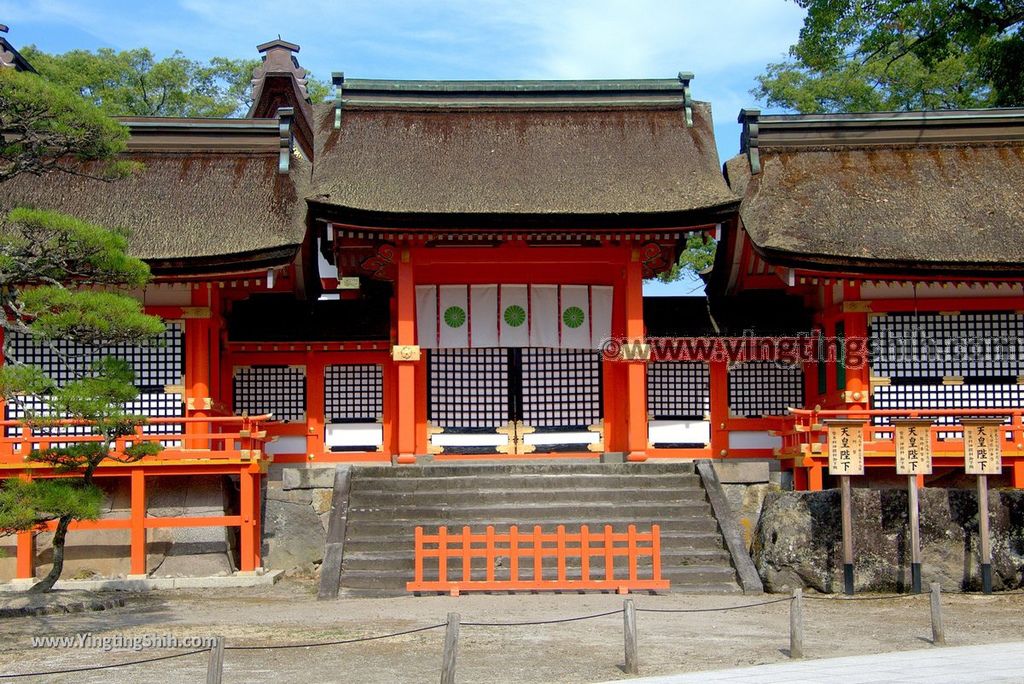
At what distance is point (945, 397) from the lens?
797 inches

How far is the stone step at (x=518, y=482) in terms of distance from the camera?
1853cm

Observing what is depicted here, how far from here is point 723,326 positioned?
69.7 ft

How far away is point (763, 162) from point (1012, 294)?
4878 millimetres

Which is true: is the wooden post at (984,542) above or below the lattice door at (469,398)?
below

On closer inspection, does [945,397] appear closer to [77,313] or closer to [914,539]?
[914,539]

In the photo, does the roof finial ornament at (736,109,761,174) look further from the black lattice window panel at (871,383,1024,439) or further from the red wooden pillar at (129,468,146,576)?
the red wooden pillar at (129,468,146,576)

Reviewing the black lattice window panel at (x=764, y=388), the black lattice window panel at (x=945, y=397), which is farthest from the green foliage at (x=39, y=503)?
the black lattice window panel at (x=945, y=397)

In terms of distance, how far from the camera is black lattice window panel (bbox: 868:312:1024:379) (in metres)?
20.2

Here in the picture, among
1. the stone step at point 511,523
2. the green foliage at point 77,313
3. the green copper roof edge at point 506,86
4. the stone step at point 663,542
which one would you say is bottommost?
the stone step at point 663,542

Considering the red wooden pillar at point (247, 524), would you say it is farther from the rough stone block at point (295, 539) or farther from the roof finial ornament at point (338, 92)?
the roof finial ornament at point (338, 92)

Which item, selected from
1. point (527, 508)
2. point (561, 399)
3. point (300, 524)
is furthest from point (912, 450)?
point (300, 524)

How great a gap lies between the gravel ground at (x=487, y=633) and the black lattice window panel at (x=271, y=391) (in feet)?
16.5

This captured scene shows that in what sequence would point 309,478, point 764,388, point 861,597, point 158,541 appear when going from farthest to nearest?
point 764,388
point 309,478
point 158,541
point 861,597

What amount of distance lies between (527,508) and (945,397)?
7581mm
